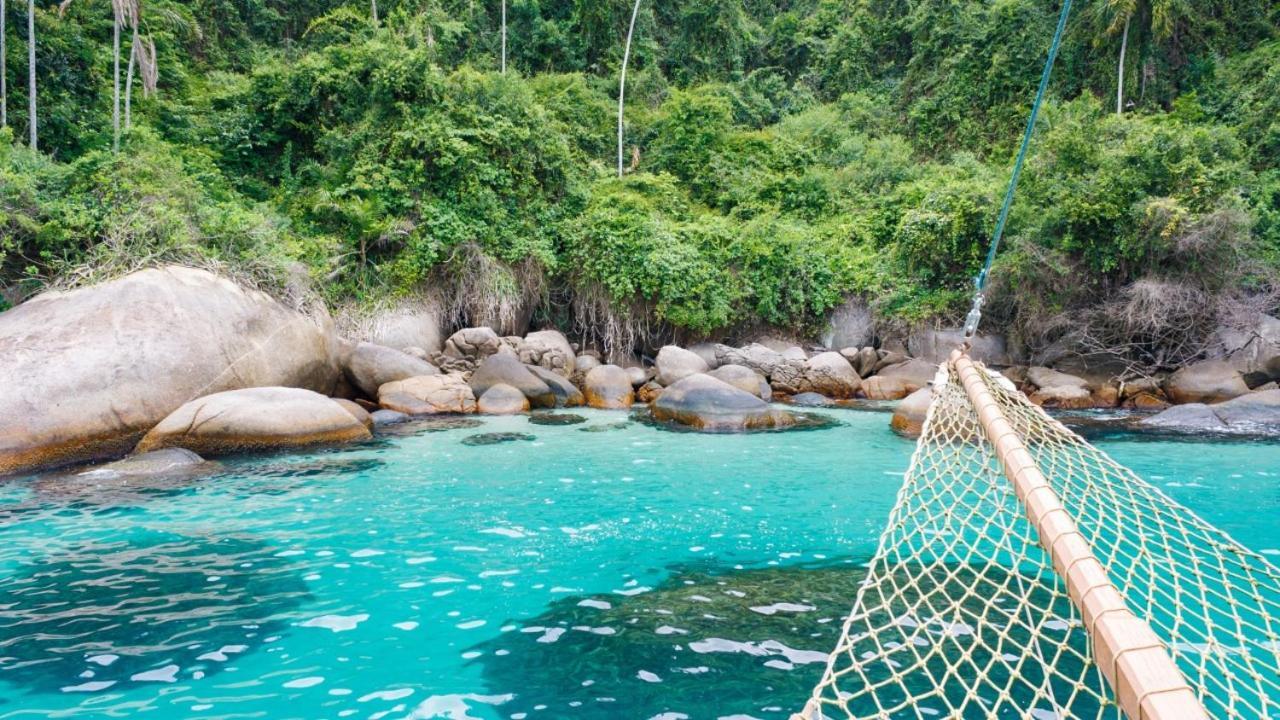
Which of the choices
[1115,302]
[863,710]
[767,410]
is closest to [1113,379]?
[1115,302]

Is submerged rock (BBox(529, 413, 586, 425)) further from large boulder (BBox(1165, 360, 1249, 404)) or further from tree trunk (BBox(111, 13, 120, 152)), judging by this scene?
large boulder (BBox(1165, 360, 1249, 404))

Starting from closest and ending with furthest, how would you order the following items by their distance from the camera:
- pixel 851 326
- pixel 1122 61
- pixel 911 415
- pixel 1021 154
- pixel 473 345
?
A: 1. pixel 1021 154
2. pixel 911 415
3. pixel 473 345
4. pixel 851 326
5. pixel 1122 61

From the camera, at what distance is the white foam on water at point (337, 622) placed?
3.93m

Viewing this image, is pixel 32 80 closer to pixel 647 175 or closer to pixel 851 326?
pixel 647 175

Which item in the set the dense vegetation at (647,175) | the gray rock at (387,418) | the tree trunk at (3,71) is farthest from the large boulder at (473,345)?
the tree trunk at (3,71)

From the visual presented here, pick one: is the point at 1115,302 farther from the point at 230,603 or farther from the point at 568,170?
the point at 230,603

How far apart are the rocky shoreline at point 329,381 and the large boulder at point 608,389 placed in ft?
0.09

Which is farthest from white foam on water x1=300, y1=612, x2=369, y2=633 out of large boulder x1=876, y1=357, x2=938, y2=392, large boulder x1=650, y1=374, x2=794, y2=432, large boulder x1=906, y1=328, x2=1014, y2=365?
large boulder x1=906, y1=328, x2=1014, y2=365

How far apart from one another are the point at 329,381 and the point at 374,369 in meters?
0.74

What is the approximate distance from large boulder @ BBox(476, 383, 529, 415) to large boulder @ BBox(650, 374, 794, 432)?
2.29m

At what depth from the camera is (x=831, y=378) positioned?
564 inches

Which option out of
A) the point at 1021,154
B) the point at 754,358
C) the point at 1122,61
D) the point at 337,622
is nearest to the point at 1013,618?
the point at 1021,154

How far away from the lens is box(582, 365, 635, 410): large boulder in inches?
508

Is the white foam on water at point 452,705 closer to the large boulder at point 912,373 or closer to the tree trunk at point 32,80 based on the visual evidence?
the large boulder at point 912,373
